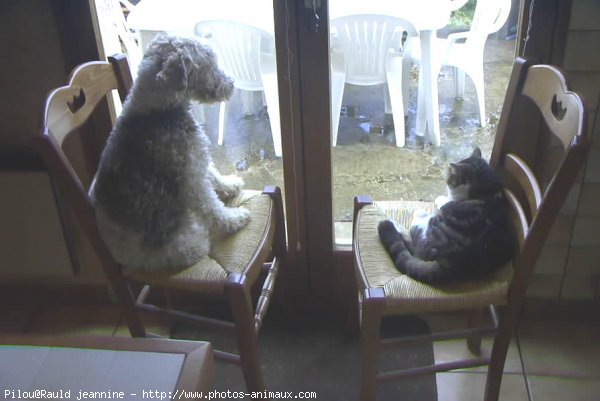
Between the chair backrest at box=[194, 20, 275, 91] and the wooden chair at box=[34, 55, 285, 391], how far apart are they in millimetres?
288

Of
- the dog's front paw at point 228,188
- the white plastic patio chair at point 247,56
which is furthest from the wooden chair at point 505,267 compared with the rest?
the white plastic patio chair at point 247,56

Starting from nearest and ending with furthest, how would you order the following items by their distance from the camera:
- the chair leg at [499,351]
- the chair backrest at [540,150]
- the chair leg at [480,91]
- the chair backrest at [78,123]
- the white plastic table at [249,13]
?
the chair backrest at [540,150] → the chair backrest at [78,123] → the chair leg at [499,351] → the white plastic table at [249,13] → the chair leg at [480,91]

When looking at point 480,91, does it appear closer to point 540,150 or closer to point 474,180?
point 540,150

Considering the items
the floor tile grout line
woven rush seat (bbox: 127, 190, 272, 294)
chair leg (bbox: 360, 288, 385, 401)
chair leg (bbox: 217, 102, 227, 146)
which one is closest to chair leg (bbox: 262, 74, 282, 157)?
chair leg (bbox: 217, 102, 227, 146)

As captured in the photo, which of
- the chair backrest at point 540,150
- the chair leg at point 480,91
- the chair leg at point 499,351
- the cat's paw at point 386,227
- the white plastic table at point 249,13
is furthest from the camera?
the chair leg at point 480,91

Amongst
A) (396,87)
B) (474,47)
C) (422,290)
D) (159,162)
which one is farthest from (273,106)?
(422,290)

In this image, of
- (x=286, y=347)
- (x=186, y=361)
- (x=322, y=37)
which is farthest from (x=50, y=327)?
(x=322, y=37)

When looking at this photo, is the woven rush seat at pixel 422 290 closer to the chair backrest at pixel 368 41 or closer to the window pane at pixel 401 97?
the window pane at pixel 401 97

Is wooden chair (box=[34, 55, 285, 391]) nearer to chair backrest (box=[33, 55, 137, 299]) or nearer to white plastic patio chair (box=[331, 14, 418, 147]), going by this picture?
chair backrest (box=[33, 55, 137, 299])

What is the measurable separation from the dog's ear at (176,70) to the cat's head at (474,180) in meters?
0.70

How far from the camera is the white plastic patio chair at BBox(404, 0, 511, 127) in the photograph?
1542mm

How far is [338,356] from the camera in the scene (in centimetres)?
178

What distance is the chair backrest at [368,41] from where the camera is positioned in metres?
1.67

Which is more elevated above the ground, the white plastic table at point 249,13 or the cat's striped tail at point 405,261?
the white plastic table at point 249,13
